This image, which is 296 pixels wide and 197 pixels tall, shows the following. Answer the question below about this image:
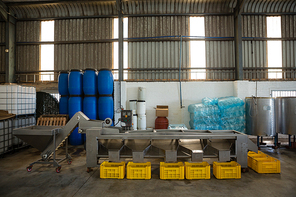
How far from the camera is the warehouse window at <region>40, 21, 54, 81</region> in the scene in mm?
9195

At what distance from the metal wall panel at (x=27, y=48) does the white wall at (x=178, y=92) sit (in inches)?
199

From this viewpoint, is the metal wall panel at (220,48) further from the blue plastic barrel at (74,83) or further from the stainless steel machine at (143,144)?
the blue plastic barrel at (74,83)

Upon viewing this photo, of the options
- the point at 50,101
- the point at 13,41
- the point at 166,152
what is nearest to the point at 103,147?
the point at 166,152

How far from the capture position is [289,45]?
873 cm

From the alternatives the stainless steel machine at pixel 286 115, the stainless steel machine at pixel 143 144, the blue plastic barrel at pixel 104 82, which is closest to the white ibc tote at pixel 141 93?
the blue plastic barrel at pixel 104 82

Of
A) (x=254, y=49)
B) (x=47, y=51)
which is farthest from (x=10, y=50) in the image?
(x=254, y=49)

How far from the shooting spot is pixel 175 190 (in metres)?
3.03

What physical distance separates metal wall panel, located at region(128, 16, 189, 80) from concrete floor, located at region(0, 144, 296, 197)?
5.56 m

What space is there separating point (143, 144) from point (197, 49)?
6534mm

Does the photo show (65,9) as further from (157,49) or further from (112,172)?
(112,172)

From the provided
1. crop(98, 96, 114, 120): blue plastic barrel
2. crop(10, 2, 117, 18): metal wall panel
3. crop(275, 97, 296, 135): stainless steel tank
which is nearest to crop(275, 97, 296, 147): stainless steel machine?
crop(275, 97, 296, 135): stainless steel tank

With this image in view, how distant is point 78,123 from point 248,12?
9763 millimetres

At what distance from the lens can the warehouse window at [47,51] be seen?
9195mm

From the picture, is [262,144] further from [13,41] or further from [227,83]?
[13,41]
